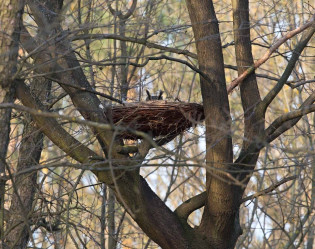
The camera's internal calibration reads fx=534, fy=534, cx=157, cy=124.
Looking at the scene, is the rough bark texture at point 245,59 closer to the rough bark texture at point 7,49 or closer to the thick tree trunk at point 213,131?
the thick tree trunk at point 213,131

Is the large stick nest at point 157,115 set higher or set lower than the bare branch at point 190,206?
higher

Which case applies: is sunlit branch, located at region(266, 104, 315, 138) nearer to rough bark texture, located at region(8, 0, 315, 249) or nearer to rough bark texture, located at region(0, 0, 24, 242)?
rough bark texture, located at region(8, 0, 315, 249)

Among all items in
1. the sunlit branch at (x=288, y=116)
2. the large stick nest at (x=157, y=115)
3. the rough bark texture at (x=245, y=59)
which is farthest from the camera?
the rough bark texture at (x=245, y=59)

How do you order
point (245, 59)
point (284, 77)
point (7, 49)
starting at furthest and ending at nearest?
point (245, 59) < point (284, 77) < point (7, 49)

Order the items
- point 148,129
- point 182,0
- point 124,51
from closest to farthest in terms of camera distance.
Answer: point 148,129 < point 124,51 < point 182,0

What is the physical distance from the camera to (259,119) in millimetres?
3734

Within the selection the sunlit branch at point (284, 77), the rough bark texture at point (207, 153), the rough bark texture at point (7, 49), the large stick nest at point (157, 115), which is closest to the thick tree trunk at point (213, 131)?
the rough bark texture at point (207, 153)

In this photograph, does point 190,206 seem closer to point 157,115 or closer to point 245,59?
point 157,115

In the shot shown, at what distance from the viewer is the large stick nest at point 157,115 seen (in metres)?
3.43

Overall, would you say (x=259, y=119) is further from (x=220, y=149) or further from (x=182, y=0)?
(x=182, y=0)

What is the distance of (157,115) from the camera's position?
3.45m

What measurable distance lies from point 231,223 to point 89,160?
1073 millimetres

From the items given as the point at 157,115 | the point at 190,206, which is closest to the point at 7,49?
the point at 157,115

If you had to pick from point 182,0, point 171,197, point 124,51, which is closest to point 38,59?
point 124,51
